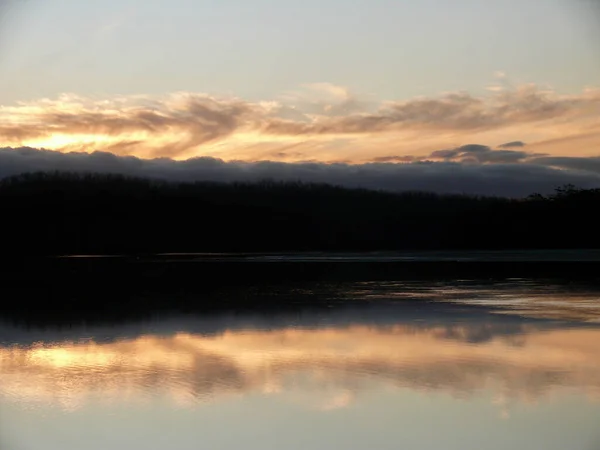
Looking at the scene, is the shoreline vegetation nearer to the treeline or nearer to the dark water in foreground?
the treeline

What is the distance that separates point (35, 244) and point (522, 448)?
48.2 metres

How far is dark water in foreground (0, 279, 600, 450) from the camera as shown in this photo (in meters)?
6.51

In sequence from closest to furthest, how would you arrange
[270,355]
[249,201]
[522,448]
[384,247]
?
1. [522,448]
2. [270,355]
3. [384,247]
4. [249,201]

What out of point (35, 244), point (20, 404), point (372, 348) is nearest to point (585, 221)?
point (35, 244)

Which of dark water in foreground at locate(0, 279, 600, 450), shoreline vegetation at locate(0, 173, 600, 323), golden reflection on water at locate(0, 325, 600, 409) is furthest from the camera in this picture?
shoreline vegetation at locate(0, 173, 600, 323)

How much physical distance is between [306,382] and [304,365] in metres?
0.73

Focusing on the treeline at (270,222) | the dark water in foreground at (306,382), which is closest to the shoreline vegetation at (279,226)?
the treeline at (270,222)

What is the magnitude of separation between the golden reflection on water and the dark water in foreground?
21 mm

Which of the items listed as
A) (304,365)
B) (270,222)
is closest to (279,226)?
(270,222)

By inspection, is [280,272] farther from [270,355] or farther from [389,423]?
[389,423]

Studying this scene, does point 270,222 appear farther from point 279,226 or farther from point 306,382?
point 306,382

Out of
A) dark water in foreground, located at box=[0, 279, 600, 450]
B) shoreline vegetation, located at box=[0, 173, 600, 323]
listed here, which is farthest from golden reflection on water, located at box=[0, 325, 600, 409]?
shoreline vegetation, located at box=[0, 173, 600, 323]

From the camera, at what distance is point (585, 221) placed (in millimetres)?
55031

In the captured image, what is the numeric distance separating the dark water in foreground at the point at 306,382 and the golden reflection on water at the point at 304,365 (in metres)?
0.02
